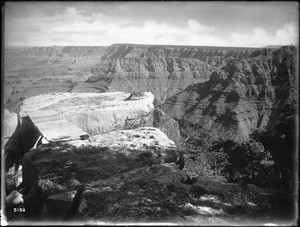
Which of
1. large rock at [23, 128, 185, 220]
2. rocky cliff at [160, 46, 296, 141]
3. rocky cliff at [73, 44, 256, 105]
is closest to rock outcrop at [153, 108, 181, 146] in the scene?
large rock at [23, 128, 185, 220]

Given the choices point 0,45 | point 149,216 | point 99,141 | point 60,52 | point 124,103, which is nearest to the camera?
point 0,45

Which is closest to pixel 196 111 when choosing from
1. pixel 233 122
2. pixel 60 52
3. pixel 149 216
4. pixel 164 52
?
pixel 233 122

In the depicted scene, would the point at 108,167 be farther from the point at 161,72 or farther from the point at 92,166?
the point at 161,72

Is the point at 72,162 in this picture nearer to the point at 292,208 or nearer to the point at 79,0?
the point at 79,0

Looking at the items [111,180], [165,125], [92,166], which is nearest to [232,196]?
[111,180]

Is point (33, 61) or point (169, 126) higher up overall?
point (33, 61)

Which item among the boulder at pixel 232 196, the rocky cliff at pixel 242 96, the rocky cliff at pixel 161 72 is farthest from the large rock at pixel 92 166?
the rocky cliff at pixel 161 72
